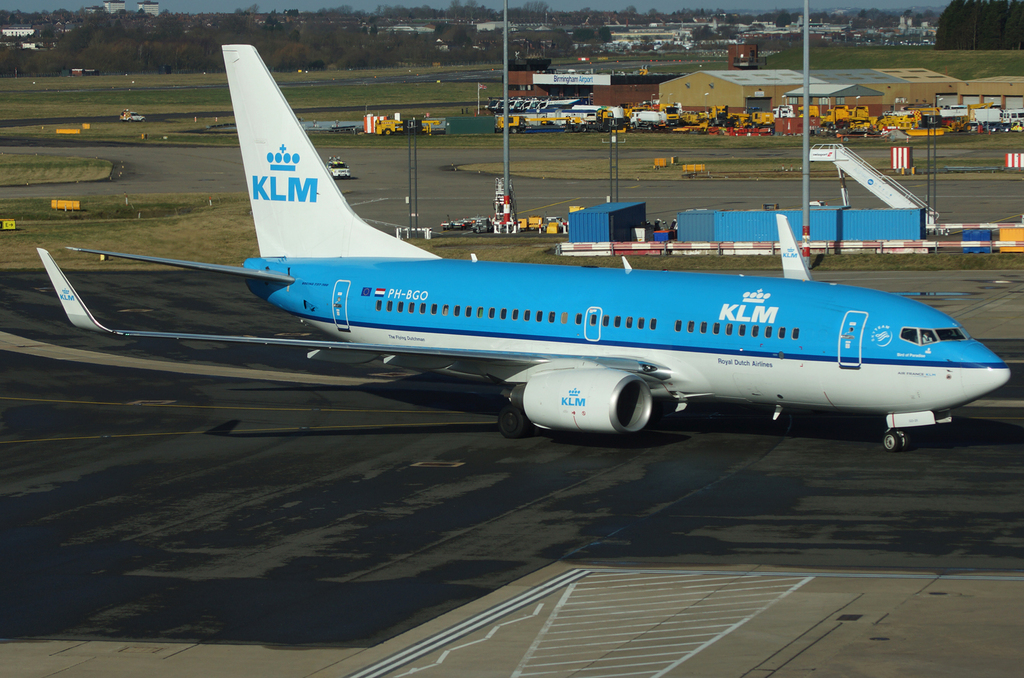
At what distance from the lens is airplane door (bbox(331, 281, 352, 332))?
40.4 m

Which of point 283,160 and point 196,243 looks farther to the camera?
point 196,243

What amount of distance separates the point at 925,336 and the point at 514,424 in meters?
12.4

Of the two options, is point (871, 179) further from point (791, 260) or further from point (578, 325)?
point (578, 325)

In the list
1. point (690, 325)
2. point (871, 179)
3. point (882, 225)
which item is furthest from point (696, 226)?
point (690, 325)

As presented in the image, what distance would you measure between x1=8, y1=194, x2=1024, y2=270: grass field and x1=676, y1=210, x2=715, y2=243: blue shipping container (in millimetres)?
4376

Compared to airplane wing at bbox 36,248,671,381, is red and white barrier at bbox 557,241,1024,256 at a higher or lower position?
higher

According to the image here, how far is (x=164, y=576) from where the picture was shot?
961 inches

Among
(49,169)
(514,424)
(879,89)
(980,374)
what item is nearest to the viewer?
(980,374)

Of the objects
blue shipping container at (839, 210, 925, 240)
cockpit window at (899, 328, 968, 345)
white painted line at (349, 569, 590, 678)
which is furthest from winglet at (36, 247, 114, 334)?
blue shipping container at (839, 210, 925, 240)

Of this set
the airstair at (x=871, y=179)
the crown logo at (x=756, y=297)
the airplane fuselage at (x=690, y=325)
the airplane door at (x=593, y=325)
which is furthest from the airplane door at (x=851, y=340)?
the airstair at (x=871, y=179)

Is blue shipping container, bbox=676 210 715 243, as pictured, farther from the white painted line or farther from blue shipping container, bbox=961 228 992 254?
the white painted line

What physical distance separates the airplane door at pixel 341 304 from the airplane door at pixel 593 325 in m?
9.31

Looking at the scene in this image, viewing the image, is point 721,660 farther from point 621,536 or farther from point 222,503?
point 222,503

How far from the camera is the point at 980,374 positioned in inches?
1206
